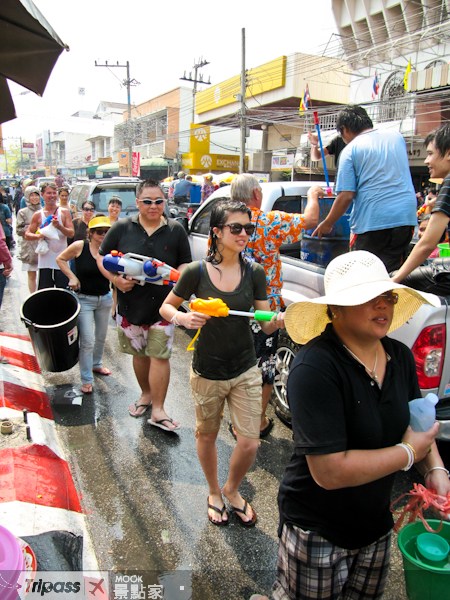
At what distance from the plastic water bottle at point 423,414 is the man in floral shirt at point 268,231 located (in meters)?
1.87

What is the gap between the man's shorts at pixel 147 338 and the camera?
3.88m

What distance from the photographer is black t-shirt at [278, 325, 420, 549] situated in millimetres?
1436

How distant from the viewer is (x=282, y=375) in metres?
4.10

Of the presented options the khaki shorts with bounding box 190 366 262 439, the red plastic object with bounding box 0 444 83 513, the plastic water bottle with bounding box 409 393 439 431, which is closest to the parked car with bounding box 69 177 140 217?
the red plastic object with bounding box 0 444 83 513

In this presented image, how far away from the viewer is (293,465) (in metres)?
1.71

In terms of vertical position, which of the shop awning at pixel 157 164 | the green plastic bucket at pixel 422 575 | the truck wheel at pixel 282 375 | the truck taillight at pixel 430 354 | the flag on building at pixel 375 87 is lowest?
the truck wheel at pixel 282 375

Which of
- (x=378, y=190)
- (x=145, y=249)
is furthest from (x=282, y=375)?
(x=378, y=190)

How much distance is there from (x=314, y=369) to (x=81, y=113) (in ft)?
396

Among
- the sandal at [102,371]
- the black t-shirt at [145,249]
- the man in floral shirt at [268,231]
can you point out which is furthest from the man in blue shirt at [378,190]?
the sandal at [102,371]

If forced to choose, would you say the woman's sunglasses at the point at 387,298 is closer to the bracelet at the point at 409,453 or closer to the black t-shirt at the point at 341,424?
the black t-shirt at the point at 341,424

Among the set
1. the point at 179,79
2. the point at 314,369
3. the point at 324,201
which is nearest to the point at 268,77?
the point at 179,79

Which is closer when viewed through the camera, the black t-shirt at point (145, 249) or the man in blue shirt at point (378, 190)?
the man in blue shirt at point (378, 190)

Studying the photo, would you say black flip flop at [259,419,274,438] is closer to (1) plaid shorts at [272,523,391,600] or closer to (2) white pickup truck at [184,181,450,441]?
(2) white pickup truck at [184,181,450,441]

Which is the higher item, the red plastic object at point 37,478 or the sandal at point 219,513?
the red plastic object at point 37,478
